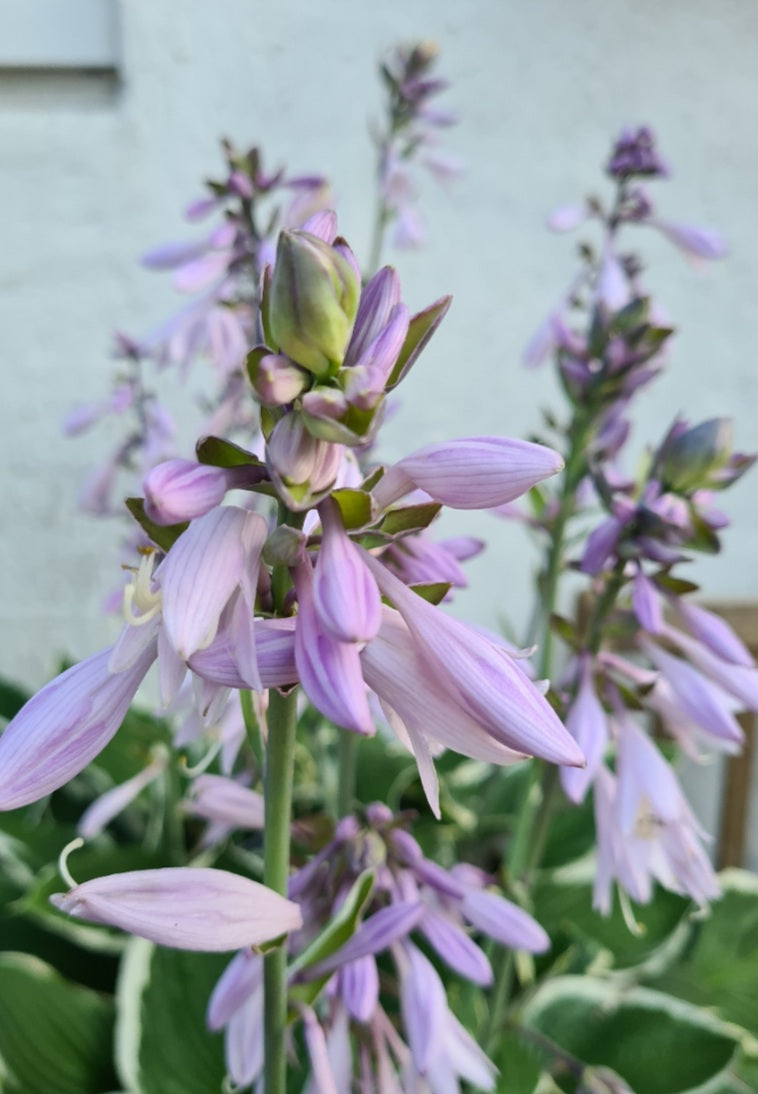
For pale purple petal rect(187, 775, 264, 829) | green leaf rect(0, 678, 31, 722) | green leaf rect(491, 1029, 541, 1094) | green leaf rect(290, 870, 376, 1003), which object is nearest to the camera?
green leaf rect(290, 870, 376, 1003)

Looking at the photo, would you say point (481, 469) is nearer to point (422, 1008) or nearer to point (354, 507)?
point (354, 507)

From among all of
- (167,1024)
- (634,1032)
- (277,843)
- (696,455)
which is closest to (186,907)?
(277,843)

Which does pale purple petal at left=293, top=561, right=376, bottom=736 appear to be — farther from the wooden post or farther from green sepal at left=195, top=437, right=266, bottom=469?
the wooden post

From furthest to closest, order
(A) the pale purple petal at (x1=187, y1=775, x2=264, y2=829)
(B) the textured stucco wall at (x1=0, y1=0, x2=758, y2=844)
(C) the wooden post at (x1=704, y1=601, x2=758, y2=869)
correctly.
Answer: (C) the wooden post at (x1=704, y1=601, x2=758, y2=869), (B) the textured stucco wall at (x1=0, y1=0, x2=758, y2=844), (A) the pale purple petal at (x1=187, y1=775, x2=264, y2=829)

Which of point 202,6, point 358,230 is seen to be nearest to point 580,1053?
point 358,230

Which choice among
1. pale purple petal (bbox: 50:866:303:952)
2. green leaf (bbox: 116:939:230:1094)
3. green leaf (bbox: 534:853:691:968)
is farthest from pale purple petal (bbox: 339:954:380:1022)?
green leaf (bbox: 534:853:691:968)

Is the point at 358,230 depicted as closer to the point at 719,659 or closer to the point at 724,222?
the point at 724,222
